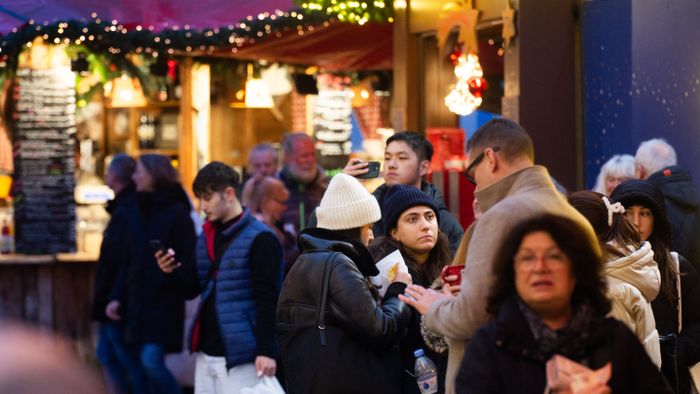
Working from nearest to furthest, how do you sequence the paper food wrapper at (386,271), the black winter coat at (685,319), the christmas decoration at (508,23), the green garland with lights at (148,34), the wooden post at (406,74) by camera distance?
the paper food wrapper at (386,271) → the black winter coat at (685,319) → the christmas decoration at (508,23) → the wooden post at (406,74) → the green garland with lights at (148,34)

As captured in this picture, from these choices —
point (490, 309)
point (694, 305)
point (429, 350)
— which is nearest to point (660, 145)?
point (694, 305)

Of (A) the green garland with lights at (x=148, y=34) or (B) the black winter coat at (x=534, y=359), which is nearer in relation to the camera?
(B) the black winter coat at (x=534, y=359)

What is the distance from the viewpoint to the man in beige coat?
4707mm

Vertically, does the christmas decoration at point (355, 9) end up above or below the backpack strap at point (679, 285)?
above

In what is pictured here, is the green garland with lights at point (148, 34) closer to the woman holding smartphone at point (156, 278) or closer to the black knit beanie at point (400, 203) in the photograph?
the woman holding smartphone at point (156, 278)

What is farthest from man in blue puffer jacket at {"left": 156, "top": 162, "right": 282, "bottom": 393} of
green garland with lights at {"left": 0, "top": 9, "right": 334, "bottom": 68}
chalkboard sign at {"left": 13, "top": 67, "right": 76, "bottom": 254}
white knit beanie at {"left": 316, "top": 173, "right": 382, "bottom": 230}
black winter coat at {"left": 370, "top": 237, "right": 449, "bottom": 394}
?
chalkboard sign at {"left": 13, "top": 67, "right": 76, "bottom": 254}

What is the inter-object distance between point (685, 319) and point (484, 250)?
2.27 metres

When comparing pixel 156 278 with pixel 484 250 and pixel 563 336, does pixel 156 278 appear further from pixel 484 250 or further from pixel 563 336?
pixel 563 336

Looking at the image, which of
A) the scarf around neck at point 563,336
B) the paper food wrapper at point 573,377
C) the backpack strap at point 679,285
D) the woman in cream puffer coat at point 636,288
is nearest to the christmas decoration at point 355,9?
the backpack strap at point 679,285

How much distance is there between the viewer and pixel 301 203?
10289 millimetres

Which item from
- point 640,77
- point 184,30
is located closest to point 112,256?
point 184,30

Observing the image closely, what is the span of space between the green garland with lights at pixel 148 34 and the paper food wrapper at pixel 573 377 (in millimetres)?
8547

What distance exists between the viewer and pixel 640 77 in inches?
388

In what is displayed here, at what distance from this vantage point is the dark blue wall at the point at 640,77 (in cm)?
960
